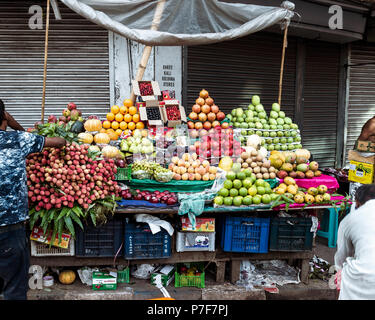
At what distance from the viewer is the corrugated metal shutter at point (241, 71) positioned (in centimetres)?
700

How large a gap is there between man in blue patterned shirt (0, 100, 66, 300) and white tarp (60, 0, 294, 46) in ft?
5.99

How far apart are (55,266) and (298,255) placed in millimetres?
3092

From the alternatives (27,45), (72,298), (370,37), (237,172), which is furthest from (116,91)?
(370,37)

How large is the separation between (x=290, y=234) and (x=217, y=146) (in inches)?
64.4

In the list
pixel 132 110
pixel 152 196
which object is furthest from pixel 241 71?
pixel 152 196

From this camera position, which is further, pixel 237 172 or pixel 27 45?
pixel 27 45

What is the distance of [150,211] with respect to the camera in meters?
4.05

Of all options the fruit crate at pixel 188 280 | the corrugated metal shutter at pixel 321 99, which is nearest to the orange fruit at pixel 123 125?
the fruit crate at pixel 188 280

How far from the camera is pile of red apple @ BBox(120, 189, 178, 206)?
4.22 meters

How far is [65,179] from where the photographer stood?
386 cm

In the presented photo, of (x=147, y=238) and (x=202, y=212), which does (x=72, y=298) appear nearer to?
(x=147, y=238)

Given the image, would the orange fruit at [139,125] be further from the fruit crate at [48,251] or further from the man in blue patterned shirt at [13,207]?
the man in blue patterned shirt at [13,207]

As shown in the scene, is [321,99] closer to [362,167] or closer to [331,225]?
[362,167]

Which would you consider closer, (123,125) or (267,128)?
(123,125)
